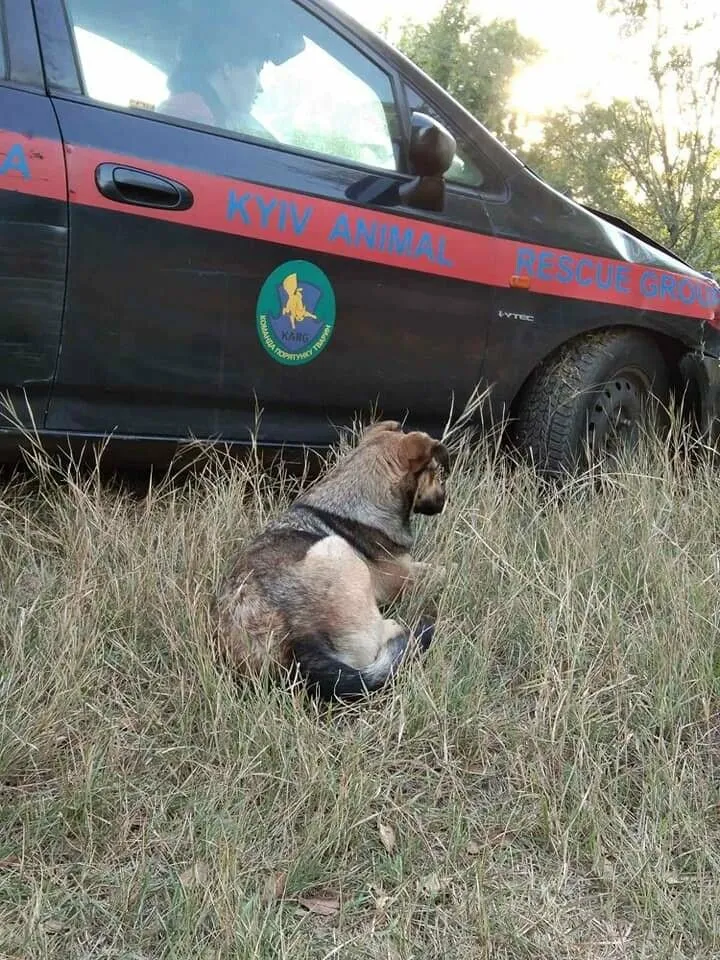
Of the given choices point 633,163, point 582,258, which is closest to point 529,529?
point 582,258

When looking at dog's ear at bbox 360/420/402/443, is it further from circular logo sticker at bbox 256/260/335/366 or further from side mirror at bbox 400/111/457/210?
side mirror at bbox 400/111/457/210

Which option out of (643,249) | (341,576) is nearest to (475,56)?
(643,249)

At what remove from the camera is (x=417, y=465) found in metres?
2.97

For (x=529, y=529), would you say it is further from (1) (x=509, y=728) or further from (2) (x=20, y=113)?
(2) (x=20, y=113)

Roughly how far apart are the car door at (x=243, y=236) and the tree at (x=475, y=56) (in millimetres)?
13401

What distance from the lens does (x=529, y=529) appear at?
325cm

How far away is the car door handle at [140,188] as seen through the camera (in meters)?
2.78

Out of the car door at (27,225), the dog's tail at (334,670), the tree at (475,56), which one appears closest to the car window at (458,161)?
the car door at (27,225)

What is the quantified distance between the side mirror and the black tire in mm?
851

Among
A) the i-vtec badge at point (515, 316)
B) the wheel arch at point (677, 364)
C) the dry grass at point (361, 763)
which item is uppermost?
the i-vtec badge at point (515, 316)

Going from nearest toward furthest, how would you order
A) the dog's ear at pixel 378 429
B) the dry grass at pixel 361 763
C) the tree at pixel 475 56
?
1. the dry grass at pixel 361 763
2. the dog's ear at pixel 378 429
3. the tree at pixel 475 56

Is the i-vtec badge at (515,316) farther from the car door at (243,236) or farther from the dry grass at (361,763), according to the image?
the dry grass at (361,763)

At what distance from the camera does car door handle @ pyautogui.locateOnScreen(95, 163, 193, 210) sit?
2781mm

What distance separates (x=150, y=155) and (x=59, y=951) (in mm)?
2154
